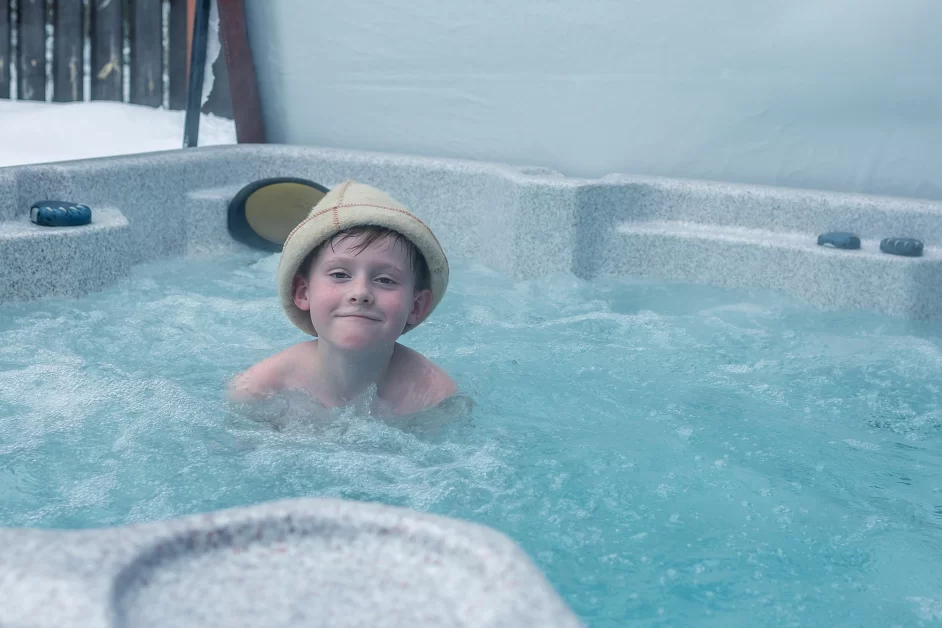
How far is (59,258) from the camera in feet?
11.4

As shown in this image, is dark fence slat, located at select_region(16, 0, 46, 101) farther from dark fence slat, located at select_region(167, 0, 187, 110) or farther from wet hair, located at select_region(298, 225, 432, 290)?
wet hair, located at select_region(298, 225, 432, 290)

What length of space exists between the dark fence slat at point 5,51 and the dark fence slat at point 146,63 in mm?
687

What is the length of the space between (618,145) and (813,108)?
2.85 ft

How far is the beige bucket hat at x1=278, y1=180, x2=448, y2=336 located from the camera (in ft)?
7.43

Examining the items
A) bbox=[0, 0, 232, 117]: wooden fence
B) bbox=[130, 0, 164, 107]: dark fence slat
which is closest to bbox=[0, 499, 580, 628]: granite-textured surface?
bbox=[0, 0, 232, 117]: wooden fence

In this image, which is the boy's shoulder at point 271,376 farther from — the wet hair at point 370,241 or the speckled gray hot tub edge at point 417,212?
the speckled gray hot tub edge at point 417,212

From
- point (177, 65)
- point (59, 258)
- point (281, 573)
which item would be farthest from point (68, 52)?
point (281, 573)

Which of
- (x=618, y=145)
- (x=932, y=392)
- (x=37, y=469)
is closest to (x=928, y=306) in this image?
(x=932, y=392)

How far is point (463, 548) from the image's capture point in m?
1.09

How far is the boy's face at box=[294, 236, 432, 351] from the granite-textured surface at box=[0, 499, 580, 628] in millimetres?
1115

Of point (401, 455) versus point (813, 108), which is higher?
point (813, 108)

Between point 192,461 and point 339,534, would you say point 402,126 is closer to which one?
point 192,461

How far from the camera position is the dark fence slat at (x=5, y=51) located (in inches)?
215

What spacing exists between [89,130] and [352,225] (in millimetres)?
3490
